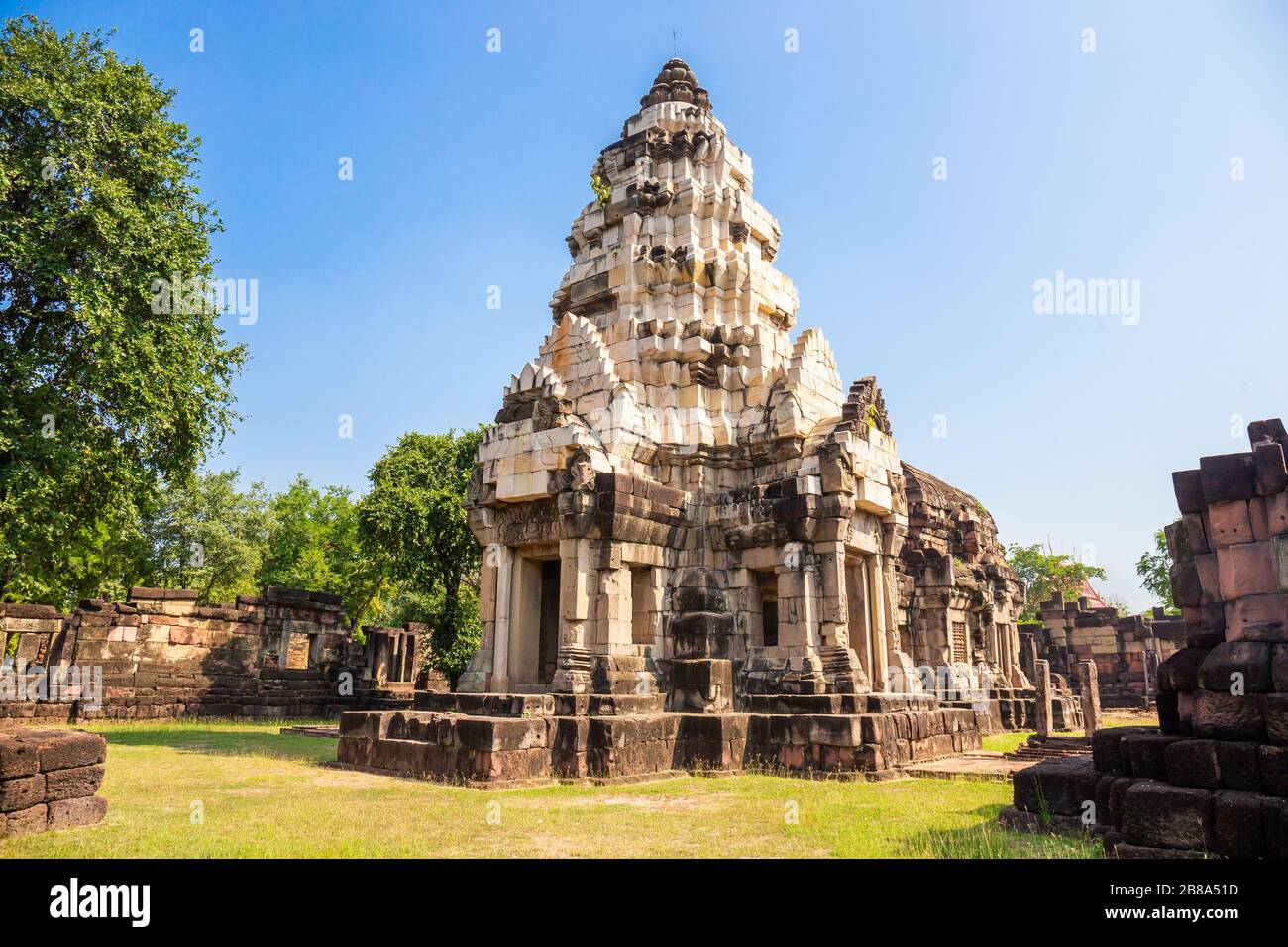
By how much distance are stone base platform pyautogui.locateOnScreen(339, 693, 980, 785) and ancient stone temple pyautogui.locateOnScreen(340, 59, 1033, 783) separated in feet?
0.11

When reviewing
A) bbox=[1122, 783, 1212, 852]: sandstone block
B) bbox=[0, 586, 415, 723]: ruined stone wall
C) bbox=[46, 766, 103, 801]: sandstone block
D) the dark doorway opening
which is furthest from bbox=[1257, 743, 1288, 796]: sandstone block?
bbox=[0, 586, 415, 723]: ruined stone wall

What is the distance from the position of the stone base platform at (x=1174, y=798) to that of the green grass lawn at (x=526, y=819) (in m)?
0.38

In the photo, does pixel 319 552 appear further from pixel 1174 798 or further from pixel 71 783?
pixel 1174 798

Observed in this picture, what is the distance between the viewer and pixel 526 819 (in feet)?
25.6

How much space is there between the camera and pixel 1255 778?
5492 mm

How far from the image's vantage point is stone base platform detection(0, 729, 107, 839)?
271 inches

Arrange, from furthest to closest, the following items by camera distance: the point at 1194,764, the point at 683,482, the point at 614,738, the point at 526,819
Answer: the point at 683,482 < the point at 614,738 < the point at 526,819 < the point at 1194,764

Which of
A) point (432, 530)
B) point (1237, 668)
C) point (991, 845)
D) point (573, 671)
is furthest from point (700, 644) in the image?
point (432, 530)

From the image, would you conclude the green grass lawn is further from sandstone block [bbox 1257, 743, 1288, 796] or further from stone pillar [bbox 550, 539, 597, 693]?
stone pillar [bbox 550, 539, 597, 693]

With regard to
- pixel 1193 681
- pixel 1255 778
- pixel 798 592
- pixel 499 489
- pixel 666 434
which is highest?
pixel 666 434

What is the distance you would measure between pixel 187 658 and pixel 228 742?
7.88m

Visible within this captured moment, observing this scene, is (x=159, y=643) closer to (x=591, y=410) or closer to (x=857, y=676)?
(x=591, y=410)
